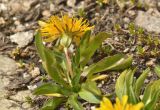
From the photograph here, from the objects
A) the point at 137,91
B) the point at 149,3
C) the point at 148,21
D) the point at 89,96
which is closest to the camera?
the point at 137,91

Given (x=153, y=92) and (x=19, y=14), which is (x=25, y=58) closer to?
(x=19, y=14)

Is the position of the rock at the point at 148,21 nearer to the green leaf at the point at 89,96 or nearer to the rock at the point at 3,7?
the green leaf at the point at 89,96

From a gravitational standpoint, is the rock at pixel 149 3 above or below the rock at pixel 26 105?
above

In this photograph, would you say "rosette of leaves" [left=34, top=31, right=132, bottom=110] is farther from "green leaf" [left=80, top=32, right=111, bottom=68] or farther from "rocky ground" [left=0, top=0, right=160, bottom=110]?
"rocky ground" [left=0, top=0, right=160, bottom=110]

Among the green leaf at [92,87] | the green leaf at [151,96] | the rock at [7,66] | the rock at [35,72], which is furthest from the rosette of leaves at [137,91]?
the rock at [7,66]

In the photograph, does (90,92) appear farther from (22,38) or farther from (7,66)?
(22,38)

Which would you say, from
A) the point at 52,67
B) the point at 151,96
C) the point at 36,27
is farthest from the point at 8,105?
the point at 151,96
